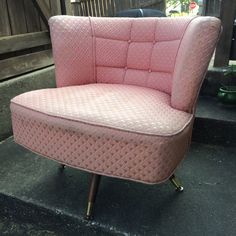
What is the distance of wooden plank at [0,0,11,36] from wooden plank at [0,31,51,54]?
0.05m

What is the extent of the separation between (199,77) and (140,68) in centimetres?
41

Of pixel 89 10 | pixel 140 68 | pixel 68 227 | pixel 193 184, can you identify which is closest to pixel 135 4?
pixel 89 10

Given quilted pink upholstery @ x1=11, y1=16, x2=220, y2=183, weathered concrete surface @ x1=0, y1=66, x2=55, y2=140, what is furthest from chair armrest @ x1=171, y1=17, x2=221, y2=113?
weathered concrete surface @ x1=0, y1=66, x2=55, y2=140

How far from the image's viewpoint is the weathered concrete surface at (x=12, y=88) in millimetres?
1676

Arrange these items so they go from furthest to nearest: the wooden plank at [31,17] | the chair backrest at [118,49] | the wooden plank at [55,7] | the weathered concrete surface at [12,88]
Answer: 1. the wooden plank at [55,7]
2. the wooden plank at [31,17]
3. the weathered concrete surface at [12,88]
4. the chair backrest at [118,49]

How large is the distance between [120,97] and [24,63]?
1.09 meters

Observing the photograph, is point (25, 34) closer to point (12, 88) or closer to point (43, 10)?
point (43, 10)

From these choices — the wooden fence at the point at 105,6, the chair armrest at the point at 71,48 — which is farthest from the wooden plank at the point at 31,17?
the chair armrest at the point at 71,48

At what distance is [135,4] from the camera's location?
3939mm

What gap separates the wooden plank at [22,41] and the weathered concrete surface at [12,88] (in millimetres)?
187

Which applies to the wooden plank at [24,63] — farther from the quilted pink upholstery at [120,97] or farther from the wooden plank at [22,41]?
the quilted pink upholstery at [120,97]

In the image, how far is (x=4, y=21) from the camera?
1.72m

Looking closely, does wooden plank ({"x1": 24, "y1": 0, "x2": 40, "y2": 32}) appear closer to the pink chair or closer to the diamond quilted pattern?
the pink chair

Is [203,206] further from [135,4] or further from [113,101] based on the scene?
[135,4]
